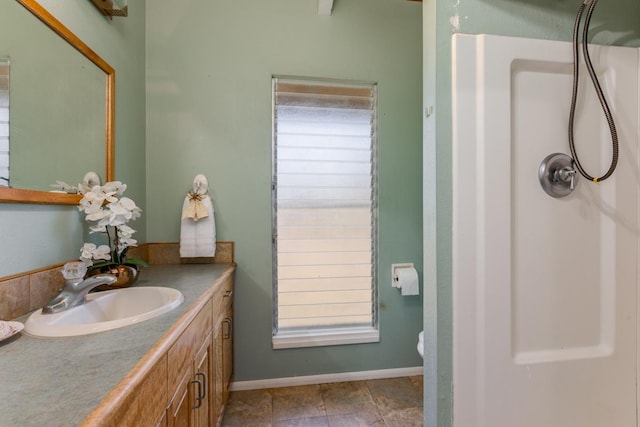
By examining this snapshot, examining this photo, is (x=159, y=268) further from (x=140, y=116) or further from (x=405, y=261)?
(x=405, y=261)

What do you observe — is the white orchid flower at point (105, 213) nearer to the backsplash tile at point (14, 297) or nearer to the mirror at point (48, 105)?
the mirror at point (48, 105)

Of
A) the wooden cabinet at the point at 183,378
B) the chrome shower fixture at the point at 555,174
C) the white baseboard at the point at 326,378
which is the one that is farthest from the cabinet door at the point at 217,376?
the chrome shower fixture at the point at 555,174

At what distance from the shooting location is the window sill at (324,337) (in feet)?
6.06

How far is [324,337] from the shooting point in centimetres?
187

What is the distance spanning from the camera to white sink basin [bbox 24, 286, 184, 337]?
2.37 feet

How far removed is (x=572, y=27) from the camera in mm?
800

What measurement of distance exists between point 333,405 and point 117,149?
1.96 metres

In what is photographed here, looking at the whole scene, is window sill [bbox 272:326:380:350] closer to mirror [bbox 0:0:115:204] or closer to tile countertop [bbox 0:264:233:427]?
tile countertop [bbox 0:264:233:427]

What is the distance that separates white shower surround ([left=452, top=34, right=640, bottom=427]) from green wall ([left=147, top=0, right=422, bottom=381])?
1.19 m

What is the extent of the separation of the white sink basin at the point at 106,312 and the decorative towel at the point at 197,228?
22.1 inches

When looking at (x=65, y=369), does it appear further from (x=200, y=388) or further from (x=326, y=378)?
(x=326, y=378)

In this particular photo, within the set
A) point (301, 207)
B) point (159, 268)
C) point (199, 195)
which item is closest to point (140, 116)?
point (199, 195)

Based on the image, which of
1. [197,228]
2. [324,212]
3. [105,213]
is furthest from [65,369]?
[324,212]

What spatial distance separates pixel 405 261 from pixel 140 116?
2045mm
